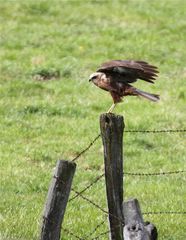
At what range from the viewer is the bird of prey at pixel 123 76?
8711 mm

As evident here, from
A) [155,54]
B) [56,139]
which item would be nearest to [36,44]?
[155,54]

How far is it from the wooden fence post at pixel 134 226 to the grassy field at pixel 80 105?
2.16 meters

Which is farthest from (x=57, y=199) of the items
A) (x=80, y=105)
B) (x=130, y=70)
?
(x=80, y=105)

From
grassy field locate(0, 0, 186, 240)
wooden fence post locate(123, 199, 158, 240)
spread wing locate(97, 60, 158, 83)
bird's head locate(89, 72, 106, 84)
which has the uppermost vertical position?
spread wing locate(97, 60, 158, 83)

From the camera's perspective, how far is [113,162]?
852 cm

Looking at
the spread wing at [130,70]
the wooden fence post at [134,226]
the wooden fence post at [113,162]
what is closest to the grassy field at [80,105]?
the wooden fence post at [113,162]

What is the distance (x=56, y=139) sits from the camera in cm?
1605

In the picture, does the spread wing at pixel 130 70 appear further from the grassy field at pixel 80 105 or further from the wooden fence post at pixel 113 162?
the grassy field at pixel 80 105

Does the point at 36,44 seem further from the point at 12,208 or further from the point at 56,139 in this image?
the point at 12,208

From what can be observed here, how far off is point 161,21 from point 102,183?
15.1 meters

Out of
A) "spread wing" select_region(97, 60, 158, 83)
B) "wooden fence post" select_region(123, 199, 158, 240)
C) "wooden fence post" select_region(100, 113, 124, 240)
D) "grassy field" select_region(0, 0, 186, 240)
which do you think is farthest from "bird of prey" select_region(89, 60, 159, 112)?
"grassy field" select_region(0, 0, 186, 240)

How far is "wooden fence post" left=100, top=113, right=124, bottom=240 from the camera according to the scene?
8.46 meters

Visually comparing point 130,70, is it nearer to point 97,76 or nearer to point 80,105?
point 97,76

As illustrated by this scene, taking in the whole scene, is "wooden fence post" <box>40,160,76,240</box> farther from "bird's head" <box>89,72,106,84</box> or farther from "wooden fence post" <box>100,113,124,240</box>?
"bird's head" <box>89,72,106,84</box>
